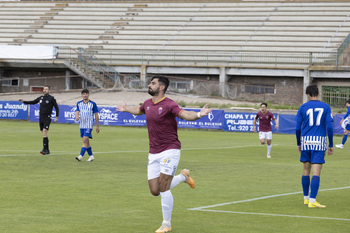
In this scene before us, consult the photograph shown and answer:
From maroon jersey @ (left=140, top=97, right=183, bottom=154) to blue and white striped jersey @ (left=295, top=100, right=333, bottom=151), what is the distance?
10.2 ft

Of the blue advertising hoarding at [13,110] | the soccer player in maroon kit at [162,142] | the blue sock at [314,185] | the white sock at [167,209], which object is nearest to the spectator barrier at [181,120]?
the blue advertising hoarding at [13,110]

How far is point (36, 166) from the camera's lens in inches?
734

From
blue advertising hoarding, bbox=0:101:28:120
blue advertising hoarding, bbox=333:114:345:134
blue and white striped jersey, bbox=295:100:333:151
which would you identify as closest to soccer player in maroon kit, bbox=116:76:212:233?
blue and white striped jersey, bbox=295:100:333:151

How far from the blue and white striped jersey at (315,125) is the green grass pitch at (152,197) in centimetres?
116

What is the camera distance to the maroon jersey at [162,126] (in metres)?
9.84

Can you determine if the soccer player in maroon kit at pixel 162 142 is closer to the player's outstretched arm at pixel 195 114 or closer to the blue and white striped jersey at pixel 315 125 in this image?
the player's outstretched arm at pixel 195 114

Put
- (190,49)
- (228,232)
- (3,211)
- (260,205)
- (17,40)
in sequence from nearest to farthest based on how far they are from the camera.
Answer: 1. (228,232)
2. (3,211)
3. (260,205)
4. (190,49)
5. (17,40)

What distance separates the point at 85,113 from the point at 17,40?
4376cm

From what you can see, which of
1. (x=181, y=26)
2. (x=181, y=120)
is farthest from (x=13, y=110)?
(x=181, y=26)

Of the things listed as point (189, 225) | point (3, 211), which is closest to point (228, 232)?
point (189, 225)

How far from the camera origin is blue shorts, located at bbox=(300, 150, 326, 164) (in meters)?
11.9

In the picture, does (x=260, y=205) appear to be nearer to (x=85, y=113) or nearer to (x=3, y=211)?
(x=3, y=211)

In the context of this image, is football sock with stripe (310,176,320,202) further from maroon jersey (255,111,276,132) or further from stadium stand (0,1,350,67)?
stadium stand (0,1,350,67)

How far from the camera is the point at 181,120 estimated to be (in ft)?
142
